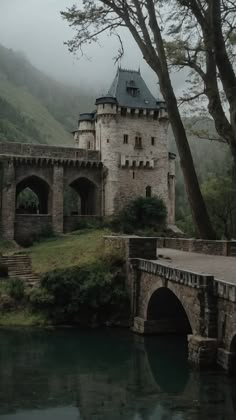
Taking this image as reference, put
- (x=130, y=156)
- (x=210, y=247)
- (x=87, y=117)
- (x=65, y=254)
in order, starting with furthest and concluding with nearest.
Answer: (x=87, y=117) < (x=130, y=156) < (x=65, y=254) < (x=210, y=247)

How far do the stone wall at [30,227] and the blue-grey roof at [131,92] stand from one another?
34.9ft

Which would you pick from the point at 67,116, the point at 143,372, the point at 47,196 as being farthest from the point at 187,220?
the point at 67,116

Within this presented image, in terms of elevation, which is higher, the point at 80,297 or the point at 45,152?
the point at 45,152

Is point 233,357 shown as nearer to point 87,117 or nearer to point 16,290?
point 16,290

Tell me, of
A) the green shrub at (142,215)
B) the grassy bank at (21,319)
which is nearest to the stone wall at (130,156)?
the green shrub at (142,215)

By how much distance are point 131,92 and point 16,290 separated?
22632 mm

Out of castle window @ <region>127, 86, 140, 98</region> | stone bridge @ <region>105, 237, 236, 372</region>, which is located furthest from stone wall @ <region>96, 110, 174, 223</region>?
stone bridge @ <region>105, 237, 236, 372</region>

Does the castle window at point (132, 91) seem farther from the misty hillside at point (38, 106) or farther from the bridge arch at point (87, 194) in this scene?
the misty hillside at point (38, 106)

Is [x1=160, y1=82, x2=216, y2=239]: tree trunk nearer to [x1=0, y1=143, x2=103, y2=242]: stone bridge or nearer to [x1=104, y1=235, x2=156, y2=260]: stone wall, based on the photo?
[x1=104, y1=235, x2=156, y2=260]: stone wall

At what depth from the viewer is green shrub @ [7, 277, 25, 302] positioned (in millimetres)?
23562

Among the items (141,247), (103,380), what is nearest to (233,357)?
(103,380)

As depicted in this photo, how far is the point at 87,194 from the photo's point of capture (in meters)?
43.8

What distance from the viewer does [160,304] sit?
68.7ft

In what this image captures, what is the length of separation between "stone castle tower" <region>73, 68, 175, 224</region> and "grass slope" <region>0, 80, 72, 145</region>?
4100cm
